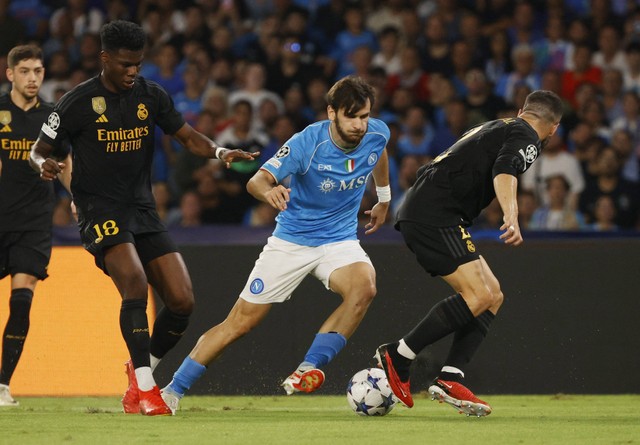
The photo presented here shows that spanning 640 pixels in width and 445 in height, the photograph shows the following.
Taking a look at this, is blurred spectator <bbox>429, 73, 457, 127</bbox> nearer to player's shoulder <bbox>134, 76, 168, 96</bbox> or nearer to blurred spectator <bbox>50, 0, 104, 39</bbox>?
blurred spectator <bbox>50, 0, 104, 39</bbox>

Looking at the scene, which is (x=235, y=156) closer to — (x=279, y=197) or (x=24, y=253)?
(x=279, y=197)

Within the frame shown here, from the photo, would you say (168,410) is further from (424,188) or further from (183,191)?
(183,191)

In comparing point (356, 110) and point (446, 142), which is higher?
point (356, 110)

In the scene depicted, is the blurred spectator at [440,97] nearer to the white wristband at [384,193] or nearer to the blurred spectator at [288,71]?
the blurred spectator at [288,71]

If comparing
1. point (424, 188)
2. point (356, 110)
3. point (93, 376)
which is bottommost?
point (93, 376)

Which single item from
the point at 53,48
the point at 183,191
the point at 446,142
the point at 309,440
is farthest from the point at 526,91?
the point at 309,440

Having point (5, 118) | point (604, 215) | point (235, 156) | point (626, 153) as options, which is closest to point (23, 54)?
point (5, 118)

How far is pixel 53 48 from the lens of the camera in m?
15.0

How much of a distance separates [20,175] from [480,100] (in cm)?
590

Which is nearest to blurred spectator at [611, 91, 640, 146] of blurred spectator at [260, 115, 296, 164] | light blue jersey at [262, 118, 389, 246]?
blurred spectator at [260, 115, 296, 164]

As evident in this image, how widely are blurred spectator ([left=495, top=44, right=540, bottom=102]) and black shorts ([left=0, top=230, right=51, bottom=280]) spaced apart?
632 centimetres

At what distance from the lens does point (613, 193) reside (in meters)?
11.8

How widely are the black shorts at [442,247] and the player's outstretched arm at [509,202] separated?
18.3 inches

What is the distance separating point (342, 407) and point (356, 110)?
2302mm
